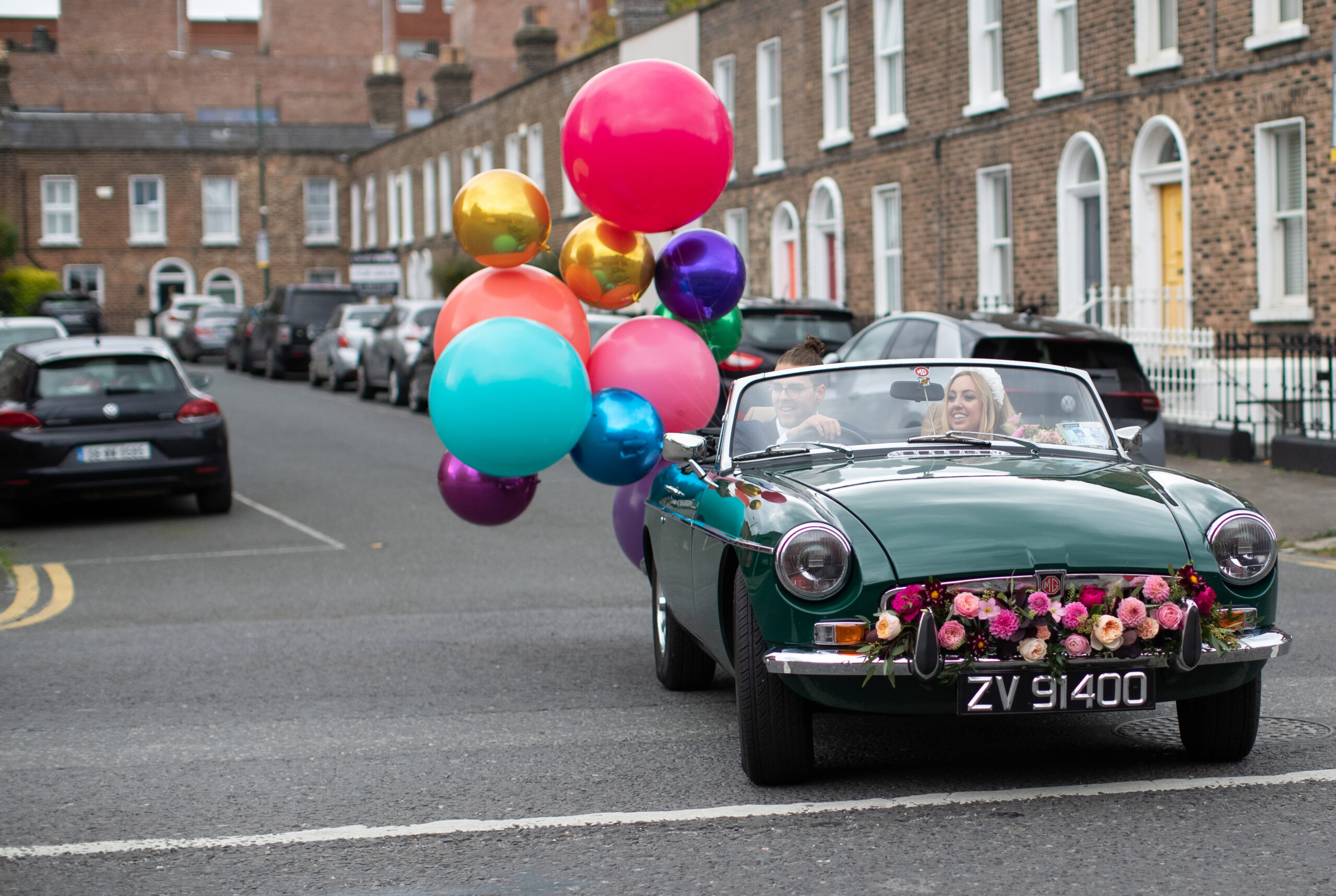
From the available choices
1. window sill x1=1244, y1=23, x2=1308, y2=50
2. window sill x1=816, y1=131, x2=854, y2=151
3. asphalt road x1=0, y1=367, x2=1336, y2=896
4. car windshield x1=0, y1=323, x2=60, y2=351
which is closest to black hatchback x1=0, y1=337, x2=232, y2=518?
asphalt road x1=0, y1=367, x2=1336, y2=896

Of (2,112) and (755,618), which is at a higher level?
(2,112)

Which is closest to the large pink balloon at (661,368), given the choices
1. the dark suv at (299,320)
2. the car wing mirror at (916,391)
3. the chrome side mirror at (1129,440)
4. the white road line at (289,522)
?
the car wing mirror at (916,391)

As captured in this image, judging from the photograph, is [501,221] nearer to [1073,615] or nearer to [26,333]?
[1073,615]

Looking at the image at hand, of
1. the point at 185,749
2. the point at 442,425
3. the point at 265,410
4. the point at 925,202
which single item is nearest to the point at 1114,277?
the point at 925,202

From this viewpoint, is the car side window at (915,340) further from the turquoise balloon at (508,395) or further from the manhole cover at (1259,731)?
the manhole cover at (1259,731)

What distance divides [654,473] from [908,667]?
127 inches

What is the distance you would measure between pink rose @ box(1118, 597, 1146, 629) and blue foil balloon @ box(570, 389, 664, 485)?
3157 millimetres

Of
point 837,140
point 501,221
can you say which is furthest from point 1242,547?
point 837,140

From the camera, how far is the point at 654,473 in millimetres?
8016

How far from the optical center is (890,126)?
26.6 m

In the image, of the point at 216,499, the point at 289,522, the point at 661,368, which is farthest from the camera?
the point at 216,499

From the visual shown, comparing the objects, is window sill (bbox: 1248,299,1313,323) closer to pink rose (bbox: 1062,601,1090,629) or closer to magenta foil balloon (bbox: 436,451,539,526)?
magenta foil balloon (bbox: 436,451,539,526)

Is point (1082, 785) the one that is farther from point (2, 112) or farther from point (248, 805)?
point (2, 112)

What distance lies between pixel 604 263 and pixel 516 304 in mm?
581
